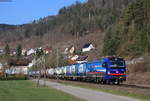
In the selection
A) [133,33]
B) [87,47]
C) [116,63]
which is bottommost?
[116,63]

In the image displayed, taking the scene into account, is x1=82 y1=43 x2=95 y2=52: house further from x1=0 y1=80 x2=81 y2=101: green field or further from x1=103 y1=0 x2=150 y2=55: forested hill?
x1=0 y1=80 x2=81 y2=101: green field

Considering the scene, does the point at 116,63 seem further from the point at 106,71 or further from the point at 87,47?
the point at 87,47

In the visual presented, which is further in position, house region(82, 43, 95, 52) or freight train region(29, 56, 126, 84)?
house region(82, 43, 95, 52)

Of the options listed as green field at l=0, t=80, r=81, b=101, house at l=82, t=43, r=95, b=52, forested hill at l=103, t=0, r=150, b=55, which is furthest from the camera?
house at l=82, t=43, r=95, b=52

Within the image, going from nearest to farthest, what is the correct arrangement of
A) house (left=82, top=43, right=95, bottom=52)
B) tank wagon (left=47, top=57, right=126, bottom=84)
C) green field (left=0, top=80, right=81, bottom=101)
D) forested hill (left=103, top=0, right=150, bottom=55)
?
green field (left=0, top=80, right=81, bottom=101) < tank wagon (left=47, top=57, right=126, bottom=84) < forested hill (left=103, top=0, right=150, bottom=55) < house (left=82, top=43, right=95, bottom=52)

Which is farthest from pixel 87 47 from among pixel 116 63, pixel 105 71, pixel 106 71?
pixel 106 71

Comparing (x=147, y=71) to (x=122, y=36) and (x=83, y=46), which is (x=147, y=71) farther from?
(x=83, y=46)

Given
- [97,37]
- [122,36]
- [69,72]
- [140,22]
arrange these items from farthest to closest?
[97,37]
[122,36]
[140,22]
[69,72]

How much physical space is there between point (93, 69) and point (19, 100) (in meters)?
26.9

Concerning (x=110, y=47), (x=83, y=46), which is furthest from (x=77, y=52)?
(x=110, y=47)

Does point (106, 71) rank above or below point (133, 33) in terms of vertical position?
below

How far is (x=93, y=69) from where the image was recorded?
4956 cm

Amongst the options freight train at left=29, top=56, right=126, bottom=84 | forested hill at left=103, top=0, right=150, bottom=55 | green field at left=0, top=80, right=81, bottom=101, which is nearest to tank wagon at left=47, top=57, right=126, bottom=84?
freight train at left=29, top=56, right=126, bottom=84

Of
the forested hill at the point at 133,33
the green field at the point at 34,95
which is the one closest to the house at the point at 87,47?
the forested hill at the point at 133,33
